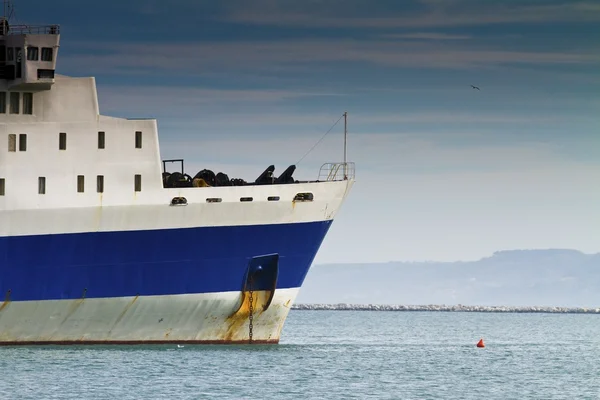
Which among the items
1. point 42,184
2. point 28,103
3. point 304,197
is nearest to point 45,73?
point 28,103

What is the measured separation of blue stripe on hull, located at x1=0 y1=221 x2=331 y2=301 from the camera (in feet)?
164

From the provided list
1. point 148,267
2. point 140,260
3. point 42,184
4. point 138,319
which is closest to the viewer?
point 42,184

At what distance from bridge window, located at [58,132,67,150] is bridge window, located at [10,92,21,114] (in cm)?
178

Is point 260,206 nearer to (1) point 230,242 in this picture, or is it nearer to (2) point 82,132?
(1) point 230,242

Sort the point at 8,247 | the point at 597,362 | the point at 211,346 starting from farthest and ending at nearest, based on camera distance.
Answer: the point at 597,362 < the point at 211,346 < the point at 8,247

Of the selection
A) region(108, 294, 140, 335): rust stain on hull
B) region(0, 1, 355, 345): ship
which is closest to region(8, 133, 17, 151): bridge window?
region(0, 1, 355, 345): ship

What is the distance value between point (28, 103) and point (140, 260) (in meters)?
7.04

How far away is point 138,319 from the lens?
5181 cm

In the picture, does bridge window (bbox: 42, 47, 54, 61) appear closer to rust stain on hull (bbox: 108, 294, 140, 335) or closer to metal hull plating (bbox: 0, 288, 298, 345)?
metal hull plating (bbox: 0, 288, 298, 345)

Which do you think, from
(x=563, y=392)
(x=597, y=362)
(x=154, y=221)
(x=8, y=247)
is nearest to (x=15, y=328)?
(x=8, y=247)

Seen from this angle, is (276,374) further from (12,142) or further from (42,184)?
(12,142)

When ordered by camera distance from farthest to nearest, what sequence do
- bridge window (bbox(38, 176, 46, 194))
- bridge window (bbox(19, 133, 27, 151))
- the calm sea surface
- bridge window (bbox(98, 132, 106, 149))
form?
bridge window (bbox(98, 132, 106, 149)) < bridge window (bbox(19, 133, 27, 151)) < bridge window (bbox(38, 176, 46, 194)) < the calm sea surface

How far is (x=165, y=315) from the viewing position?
52188mm

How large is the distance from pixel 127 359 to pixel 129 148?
7.76 m
